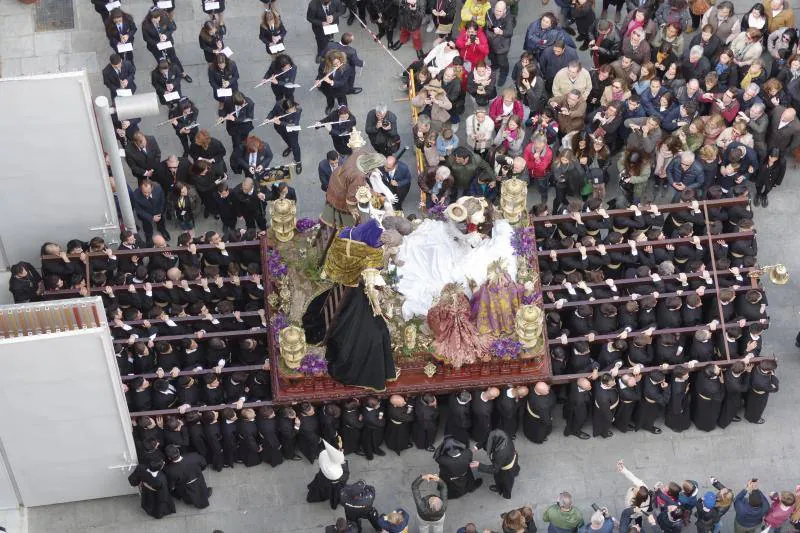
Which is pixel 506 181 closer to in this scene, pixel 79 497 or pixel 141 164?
pixel 141 164

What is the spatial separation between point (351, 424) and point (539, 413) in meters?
2.89

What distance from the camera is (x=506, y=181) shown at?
2453 centimetres

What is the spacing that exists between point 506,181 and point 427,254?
214cm

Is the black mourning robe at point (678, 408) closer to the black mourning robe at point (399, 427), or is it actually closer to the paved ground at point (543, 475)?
the paved ground at point (543, 475)

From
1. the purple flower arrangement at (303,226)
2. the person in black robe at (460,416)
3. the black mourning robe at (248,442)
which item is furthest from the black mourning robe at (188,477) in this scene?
the purple flower arrangement at (303,226)

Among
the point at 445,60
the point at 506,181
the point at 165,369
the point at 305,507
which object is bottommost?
the point at 305,507

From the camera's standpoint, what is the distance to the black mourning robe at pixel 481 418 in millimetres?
23391

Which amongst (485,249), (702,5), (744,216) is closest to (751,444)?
(744,216)

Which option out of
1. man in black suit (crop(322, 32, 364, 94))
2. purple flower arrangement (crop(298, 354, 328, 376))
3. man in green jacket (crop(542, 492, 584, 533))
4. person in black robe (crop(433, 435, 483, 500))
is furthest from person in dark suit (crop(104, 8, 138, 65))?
man in green jacket (crop(542, 492, 584, 533))

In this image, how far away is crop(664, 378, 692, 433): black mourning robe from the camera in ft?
76.8

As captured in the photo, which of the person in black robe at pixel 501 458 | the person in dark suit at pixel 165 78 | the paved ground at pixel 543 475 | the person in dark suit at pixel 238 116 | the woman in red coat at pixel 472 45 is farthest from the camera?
the woman in red coat at pixel 472 45

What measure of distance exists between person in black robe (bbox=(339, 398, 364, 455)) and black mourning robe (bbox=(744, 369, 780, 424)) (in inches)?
238

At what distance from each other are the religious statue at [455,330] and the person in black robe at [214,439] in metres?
3.53

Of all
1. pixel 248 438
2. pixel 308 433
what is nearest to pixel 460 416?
pixel 308 433
